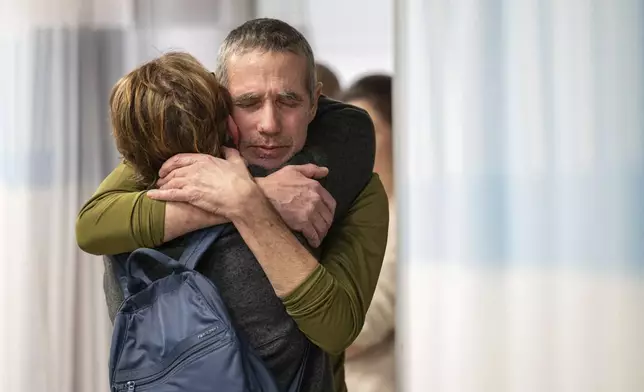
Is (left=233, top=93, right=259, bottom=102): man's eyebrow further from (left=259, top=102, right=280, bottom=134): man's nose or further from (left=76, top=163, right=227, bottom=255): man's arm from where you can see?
(left=76, top=163, right=227, bottom=255): man's arm

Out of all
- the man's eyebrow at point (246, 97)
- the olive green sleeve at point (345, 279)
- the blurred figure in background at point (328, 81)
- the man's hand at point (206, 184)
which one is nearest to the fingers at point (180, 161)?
the man's hand at point (206, 184)

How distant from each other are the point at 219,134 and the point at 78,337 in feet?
1.91

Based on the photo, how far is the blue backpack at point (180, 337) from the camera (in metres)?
0.94

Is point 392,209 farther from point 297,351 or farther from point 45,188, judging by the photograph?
point 45,188

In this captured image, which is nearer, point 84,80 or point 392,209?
point 392,209

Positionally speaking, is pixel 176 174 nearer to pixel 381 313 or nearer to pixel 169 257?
pixel 169 257

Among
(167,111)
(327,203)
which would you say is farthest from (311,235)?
(167,111)

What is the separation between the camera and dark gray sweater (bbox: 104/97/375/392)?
1.01 meters

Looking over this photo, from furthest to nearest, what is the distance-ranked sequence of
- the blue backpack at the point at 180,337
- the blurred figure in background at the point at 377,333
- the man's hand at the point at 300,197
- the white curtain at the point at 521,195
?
1. the blurred figure in background at the point at 377,333
2. the white curtain at the point at 521,195
3. the man's hand at the point at 300,197
4. the blue backpack at the point at 180,337

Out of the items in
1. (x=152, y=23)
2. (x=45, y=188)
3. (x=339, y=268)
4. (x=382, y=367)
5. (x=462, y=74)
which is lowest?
(x=382, y=367)

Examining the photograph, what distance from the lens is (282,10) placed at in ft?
4.39

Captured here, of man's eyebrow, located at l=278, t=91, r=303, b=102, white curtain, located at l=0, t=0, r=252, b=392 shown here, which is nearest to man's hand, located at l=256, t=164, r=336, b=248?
man's eyebrow, located at l=278, t=91, r=303, b=102

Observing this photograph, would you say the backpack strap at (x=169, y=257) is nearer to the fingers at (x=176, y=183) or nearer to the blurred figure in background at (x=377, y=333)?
the fingers at (x=176, y=183)

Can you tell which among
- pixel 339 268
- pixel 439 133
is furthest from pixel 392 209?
pixel 339 268
